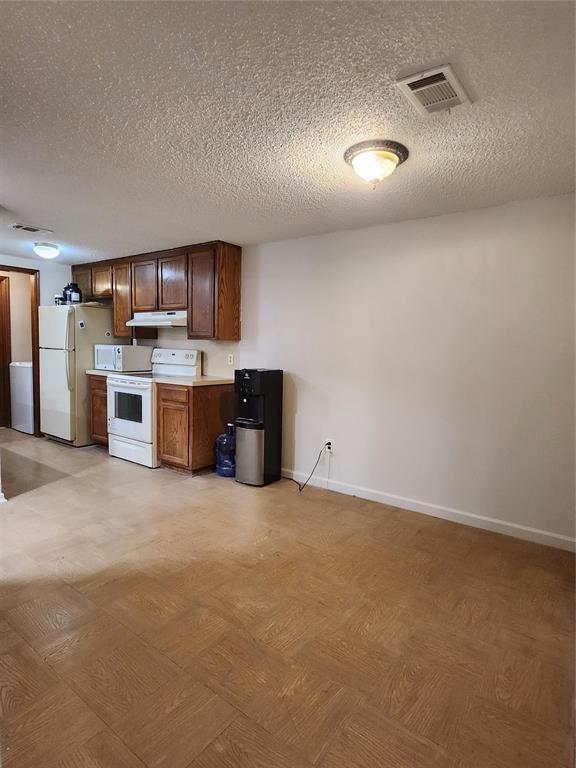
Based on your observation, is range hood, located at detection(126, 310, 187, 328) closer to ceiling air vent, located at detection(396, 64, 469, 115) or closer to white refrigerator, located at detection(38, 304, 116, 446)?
white refrigerator, located at detection(38, 304, 116, 446)

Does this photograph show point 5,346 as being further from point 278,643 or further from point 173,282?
point 278,643

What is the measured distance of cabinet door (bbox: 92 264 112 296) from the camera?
195 inches

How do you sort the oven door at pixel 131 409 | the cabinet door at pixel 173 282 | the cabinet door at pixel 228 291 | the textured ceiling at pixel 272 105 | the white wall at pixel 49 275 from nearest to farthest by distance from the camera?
the textured ceiling at pixel 272 105
the cabinet door at pixel 228 291
the oven door at pixel 131 409
the cabinet door at pixel 173 282
the white wall at pixel 49 275

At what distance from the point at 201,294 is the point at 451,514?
2950 millimetres

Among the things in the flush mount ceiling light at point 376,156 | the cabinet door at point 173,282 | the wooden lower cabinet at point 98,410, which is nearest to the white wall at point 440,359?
the cabinet door at point 173,282

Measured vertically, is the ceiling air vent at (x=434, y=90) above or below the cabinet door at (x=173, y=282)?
above

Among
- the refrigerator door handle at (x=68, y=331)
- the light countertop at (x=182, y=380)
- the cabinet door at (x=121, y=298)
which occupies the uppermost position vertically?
the cabinet door at (x=121, y=298)

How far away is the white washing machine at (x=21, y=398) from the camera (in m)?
5.52

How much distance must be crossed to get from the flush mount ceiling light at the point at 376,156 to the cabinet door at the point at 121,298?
11.1 ft

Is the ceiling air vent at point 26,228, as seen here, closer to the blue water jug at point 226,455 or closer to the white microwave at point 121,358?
the white microwave at point 121,358

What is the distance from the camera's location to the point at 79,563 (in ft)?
7.64

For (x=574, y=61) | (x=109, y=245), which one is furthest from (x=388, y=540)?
(x=109, y=245)

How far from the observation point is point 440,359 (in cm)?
309

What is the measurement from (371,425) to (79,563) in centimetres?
227
